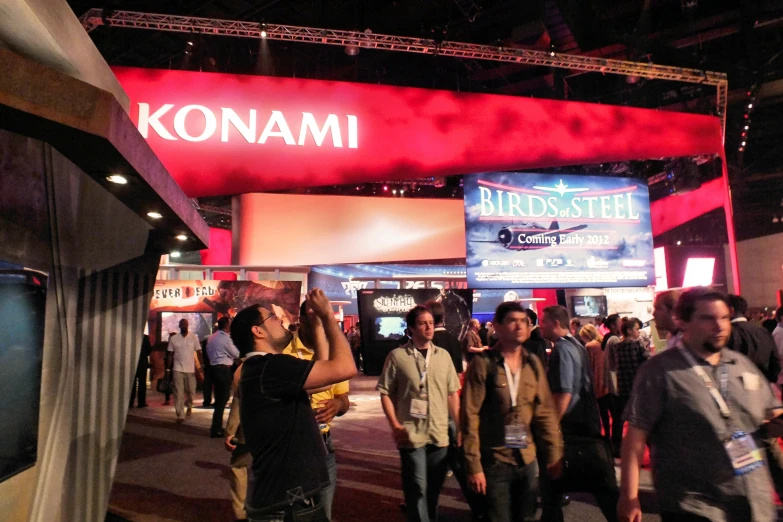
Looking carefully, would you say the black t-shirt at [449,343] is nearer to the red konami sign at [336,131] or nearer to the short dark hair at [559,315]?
the short dark hair at [559,315]

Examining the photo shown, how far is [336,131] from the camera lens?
25.5ft

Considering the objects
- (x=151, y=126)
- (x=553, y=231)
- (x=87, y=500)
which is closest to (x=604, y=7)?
(x=553, y=231)

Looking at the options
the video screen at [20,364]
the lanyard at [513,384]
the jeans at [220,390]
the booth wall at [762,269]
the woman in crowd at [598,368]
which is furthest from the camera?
the booth wall at [762,269]

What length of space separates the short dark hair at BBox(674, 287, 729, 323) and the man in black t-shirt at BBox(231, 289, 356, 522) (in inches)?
54.6

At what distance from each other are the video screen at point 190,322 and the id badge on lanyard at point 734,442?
35.7 ft

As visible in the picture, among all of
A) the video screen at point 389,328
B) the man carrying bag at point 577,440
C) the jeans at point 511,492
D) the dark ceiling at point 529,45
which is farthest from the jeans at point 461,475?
the dark ceiling at point 529,45

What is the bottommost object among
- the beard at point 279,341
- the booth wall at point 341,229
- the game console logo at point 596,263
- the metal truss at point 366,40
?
the beard at point 279,341

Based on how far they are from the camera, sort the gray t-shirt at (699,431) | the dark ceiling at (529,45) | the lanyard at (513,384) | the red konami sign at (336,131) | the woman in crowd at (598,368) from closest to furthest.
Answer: the gray t-shirt at (699,431) → the lanyard at (513,384) → the woman in crowd at (598,368) → the red konami sign at (336,131) → the dark ceiling at (529,45)

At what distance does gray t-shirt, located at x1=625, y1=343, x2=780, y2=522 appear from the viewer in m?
1.95

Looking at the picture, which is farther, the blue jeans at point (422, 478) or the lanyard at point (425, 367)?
the lanyard at point (425, 367)

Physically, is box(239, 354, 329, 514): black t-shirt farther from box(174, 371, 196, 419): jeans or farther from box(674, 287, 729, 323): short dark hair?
box(174, 371, 196, 419): jeans

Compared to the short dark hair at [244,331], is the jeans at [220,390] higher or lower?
lower

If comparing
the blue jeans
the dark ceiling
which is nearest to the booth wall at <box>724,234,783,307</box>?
the dark ceiling

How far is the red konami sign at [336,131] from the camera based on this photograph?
719 centimetres
